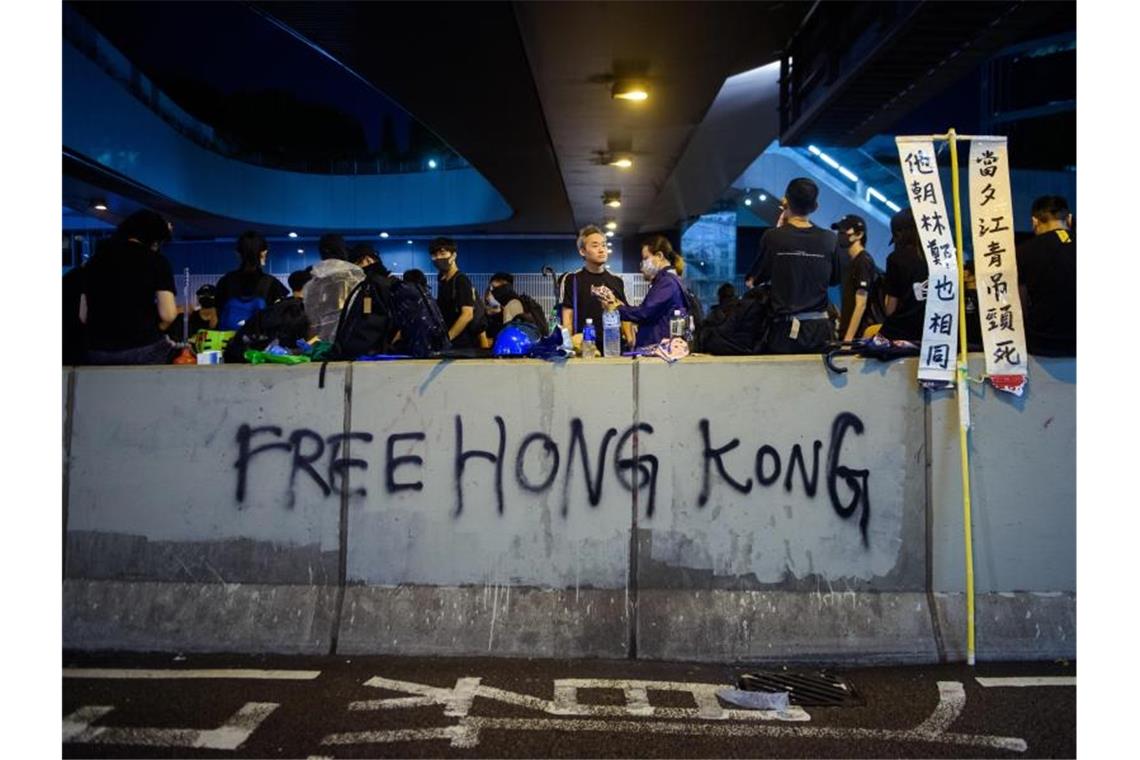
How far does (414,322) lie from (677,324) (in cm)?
203

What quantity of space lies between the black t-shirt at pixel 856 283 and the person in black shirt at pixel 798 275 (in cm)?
174

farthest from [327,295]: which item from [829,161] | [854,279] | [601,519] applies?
[829,161]

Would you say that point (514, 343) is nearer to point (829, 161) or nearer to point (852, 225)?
point (852, 225)

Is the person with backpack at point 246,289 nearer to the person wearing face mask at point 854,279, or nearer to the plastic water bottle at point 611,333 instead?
the plastic water bottle at point 611,333

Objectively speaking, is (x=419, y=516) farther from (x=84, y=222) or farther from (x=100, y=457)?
(x=84, y=222)

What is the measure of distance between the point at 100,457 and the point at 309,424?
1409 mm

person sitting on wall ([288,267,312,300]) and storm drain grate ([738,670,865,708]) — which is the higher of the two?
person sitting on wall ([288,267,312,300])

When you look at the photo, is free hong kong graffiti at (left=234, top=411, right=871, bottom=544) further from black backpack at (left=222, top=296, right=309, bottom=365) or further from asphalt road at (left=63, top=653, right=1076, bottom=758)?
black backpack at (left=222, top=296, right=309, bottom=365)

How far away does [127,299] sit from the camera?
6535 millimetres

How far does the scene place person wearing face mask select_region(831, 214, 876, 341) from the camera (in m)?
8.37

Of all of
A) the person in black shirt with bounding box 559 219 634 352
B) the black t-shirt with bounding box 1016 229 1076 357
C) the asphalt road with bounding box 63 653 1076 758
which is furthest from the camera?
the person in black shirt with bounding box 559 219 634 352

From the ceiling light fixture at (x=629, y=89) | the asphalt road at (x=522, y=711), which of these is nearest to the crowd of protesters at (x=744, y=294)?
the asphalt road at (x=522, y=711)

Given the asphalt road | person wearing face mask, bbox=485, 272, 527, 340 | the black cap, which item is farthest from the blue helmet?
person wearing face mask, bbox=485, 272, 527, 340

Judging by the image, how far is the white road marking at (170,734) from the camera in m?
→ 4.21
